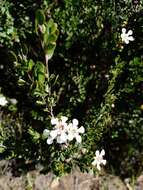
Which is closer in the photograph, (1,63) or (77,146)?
(77,146)

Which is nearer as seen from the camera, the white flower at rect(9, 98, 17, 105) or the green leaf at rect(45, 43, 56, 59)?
the green leaf at rect(45, 43, 56, 59)

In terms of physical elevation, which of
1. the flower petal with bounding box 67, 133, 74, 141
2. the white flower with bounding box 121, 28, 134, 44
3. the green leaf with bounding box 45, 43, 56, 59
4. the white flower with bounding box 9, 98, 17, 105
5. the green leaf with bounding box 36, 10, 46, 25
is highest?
the white flower with bounding box 121, 28, 134, 44

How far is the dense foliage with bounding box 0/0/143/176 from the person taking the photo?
3.16 m

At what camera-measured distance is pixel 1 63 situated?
3832mm

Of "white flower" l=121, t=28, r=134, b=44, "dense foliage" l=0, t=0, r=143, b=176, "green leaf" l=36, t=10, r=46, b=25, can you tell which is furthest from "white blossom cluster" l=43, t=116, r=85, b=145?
"white flower" l=121, t=28, r=134, b=44

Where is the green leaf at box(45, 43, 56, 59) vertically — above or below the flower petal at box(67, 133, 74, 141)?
above

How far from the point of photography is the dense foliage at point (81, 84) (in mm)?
3164

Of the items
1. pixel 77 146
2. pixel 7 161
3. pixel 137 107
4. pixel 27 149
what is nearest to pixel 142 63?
pixel 137 107

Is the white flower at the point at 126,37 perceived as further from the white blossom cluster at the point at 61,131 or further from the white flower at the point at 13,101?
the white flower at the point at 13,101

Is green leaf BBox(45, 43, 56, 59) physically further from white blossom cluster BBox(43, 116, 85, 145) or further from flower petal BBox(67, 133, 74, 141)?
flower petal BBox(67, 133, 74, 141)

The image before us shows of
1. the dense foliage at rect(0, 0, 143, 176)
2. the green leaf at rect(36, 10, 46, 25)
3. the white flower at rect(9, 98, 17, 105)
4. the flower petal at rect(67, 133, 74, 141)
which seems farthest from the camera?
the white flower at rect(9, 98, 17, 105)

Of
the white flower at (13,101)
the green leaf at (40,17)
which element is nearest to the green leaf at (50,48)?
the green leaf at (40,17)

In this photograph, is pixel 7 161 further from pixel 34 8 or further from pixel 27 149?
pixel 34 8

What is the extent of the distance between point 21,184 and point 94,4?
1.47 meters
